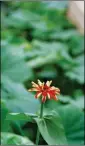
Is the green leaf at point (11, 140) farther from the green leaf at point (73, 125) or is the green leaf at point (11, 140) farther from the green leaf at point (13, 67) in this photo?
the green leaf at point (13, 67)

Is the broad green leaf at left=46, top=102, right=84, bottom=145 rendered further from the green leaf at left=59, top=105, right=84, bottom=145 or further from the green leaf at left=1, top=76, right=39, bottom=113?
the green leaf at left=1, top=76, right=39, bottom=113

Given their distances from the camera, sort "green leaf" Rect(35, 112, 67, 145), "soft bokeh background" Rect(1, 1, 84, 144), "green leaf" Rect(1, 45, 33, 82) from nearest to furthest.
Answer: "green leaf" Rect(35, 112, 67, 145) < "soft bokeh background" Rect(1, 1, 84, 144) < "green leaf" Rect(1, 45, 33, 82)

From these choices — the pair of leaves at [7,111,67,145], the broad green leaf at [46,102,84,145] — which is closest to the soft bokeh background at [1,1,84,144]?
the broad green leaf at [46,102,84,145]

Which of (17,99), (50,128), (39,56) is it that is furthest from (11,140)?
(39,56)

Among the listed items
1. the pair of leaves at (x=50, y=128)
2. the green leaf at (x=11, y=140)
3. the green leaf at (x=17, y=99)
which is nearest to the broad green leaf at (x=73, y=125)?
the green leaf at (x=17, y=99)

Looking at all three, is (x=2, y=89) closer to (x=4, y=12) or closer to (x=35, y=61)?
(x=35, y=61)

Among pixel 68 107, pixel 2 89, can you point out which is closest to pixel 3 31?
pixel 2 89

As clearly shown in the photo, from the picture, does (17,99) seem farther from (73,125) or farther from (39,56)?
(39,56)
